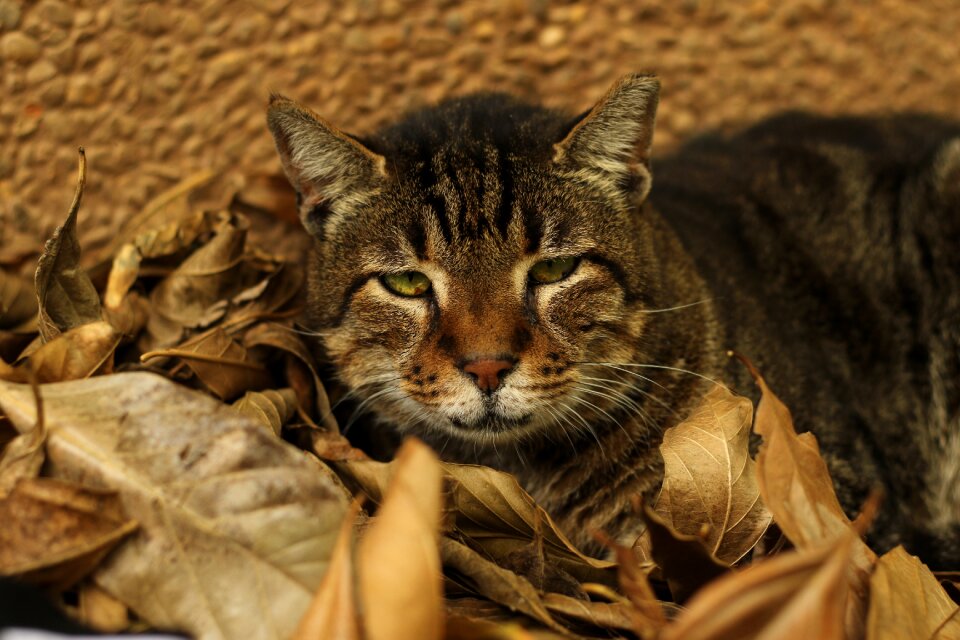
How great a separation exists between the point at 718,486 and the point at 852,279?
4.21 feet

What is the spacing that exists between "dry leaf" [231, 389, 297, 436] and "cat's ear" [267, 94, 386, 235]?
0.41 m

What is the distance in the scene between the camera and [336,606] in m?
1.30

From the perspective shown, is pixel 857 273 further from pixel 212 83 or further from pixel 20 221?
pixel 20 221

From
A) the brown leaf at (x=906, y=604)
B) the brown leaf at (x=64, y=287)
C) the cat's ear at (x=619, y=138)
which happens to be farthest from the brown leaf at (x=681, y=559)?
the brown leaf at (x=64, y=287)

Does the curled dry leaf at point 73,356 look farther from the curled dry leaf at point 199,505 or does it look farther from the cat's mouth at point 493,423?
the cat's mouth at point 493,423

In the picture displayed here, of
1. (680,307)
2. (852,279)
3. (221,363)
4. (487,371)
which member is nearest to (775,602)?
(487,371)

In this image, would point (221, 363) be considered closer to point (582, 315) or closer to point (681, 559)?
point (582, 315)

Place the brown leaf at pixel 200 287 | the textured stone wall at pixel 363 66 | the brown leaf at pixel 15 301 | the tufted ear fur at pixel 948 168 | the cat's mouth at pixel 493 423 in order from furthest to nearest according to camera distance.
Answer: the tufted ear fur at pixel 948 168, the textured stone wall at pixel 363 66, the brown leaf at pixel 200 287, the brown leaf at pixel 15 301, the cat's mouth at pixel 493 423

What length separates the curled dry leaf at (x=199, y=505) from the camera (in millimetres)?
1471

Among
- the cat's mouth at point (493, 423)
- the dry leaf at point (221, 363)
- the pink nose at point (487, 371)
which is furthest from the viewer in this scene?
the dry leaf at point (221, 363)

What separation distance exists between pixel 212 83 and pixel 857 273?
2085 millimetres

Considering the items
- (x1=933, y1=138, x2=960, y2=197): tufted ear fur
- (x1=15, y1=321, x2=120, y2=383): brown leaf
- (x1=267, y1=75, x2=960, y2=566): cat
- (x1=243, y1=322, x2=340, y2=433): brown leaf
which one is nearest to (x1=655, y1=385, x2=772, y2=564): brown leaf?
(x1=267, y1=75, x2=960, y2=566): cat

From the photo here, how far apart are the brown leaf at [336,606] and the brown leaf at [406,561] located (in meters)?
0.02

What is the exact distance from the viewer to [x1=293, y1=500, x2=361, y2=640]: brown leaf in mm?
1287
